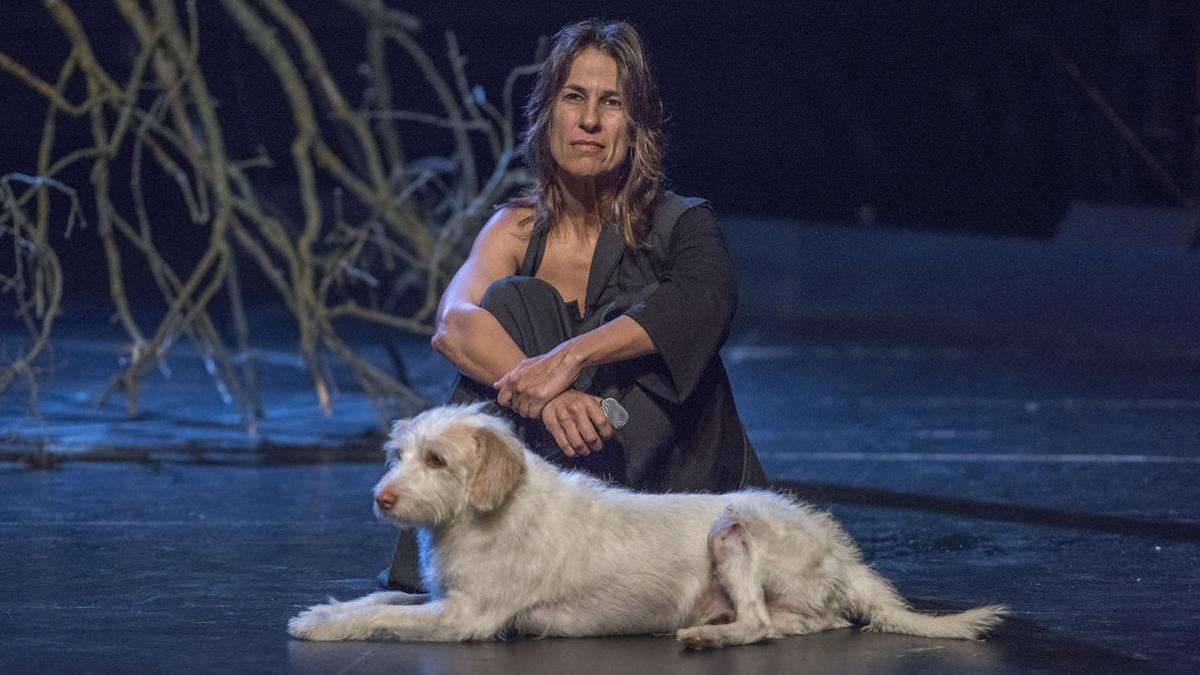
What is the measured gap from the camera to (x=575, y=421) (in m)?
3.24

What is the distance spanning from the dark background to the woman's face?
4.99m

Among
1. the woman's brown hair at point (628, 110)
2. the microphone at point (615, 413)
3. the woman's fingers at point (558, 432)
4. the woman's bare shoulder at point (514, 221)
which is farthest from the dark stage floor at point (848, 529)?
the woman's brown hair at point (628, 110)

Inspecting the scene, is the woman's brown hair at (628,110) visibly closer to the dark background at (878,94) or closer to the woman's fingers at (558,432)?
the woman's fingers at (558,432)

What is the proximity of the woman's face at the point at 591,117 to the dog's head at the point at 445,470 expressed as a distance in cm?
83

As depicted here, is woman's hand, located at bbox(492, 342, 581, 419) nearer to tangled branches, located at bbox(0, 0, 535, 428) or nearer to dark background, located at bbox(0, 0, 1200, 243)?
tangled branches, located at bbox(0, 0, 535, 428)

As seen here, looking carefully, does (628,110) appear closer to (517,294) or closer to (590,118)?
(590,118)

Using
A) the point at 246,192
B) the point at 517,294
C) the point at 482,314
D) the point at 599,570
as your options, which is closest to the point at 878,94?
the point at 246,192

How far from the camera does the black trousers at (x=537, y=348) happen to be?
3480 millimetres

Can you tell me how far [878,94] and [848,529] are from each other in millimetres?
9029

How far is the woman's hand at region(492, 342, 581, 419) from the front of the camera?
10.7 feet

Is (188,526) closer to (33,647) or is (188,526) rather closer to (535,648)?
(33,647)

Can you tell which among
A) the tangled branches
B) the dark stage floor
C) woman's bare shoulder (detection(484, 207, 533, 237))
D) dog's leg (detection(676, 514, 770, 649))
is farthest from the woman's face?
the tangled branches

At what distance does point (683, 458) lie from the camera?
139 inches

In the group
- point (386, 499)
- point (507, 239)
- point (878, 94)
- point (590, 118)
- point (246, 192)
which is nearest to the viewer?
point (386, 499)
